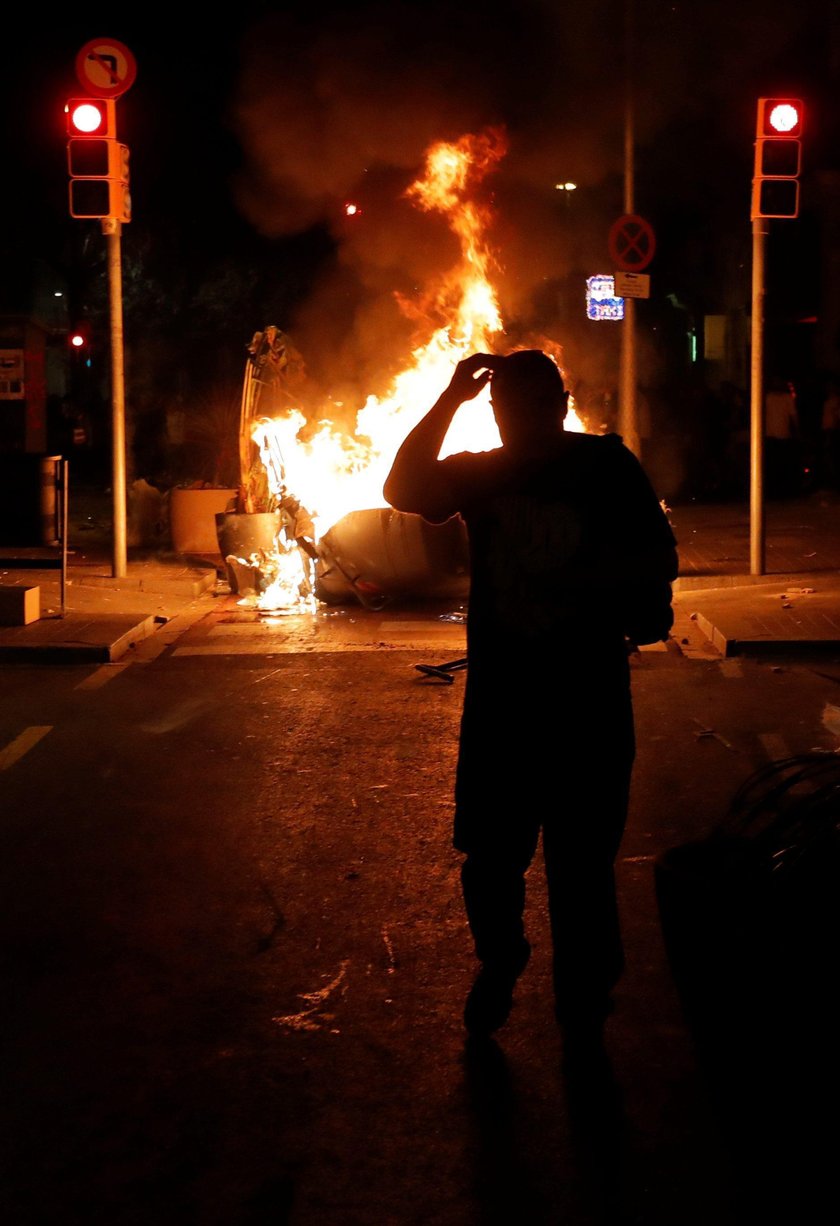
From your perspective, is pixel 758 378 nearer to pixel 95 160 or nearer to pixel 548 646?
pixel 95 160

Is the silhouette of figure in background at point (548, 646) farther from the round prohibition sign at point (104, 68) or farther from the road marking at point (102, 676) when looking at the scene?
the round prohibition sign at point (104, 68)

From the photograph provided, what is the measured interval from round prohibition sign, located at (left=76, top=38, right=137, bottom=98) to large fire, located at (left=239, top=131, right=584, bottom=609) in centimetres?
353

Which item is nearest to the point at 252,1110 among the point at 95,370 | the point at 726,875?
the point at 726,875

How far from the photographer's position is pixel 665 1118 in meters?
3.54

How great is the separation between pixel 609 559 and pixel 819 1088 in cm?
129

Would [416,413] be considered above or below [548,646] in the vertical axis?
above

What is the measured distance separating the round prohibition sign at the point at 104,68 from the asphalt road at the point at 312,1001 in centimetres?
692

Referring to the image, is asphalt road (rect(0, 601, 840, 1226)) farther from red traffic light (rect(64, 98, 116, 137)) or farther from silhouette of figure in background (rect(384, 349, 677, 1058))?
red traffic light (rect(64, 98, 116, 137))

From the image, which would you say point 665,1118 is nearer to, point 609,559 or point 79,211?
point 609,559

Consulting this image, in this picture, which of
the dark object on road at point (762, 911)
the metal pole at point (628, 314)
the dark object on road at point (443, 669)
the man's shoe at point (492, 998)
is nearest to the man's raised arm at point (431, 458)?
the dark object on road at point (762, 911)

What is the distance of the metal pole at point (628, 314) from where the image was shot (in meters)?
13.9

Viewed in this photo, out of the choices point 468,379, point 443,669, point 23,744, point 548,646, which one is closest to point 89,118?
point 443,669

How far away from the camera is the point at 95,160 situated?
12.8 m

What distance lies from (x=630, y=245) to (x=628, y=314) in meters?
0.67
